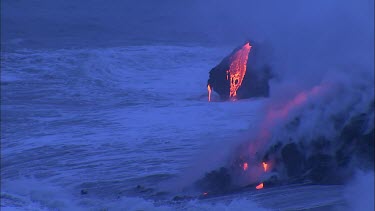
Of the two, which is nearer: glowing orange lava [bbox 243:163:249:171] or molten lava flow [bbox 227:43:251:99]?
glowing orange lava [bbox 243:163:249:171]

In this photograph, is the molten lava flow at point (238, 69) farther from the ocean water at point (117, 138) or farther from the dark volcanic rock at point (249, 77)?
the ocean water at point (117, 138)

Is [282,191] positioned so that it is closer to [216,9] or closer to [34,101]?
[34,101]

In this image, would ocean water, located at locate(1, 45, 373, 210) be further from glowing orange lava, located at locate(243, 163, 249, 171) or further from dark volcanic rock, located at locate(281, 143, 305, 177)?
glowing orange lava, located at locate(243, 163, 249, 171)

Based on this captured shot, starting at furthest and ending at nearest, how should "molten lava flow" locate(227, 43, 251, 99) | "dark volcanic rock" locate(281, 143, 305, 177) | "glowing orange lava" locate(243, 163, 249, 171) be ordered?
1. "molten lava flow" locate(227, 43, 251, 99)
2. "glowing orange lava" locate(243, 163, 249, 171)
3. "dark volcanic rock" locate(281, 143, 305, 177)

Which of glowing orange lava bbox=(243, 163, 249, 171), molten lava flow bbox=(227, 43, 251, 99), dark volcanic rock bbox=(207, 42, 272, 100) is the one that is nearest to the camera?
glowing orange lava bbox=(243, 163, 249, 171)

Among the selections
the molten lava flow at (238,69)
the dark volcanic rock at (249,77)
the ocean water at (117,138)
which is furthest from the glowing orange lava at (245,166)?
the molten lava flow at (238,69)

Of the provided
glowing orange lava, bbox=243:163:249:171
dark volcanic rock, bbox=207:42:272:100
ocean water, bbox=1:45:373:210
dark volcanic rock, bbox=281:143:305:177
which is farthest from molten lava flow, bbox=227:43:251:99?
dark volcanic rock, bbox=281:143:305:177
